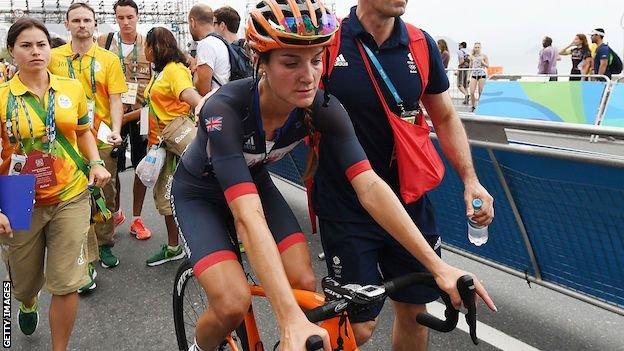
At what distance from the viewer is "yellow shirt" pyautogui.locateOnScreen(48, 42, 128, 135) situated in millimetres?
5082

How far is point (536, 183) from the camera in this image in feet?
11.6

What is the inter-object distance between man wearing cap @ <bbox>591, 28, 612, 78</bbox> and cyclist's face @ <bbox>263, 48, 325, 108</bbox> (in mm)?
13491

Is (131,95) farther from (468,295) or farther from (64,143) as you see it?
(468,295)

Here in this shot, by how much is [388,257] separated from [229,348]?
0.93 meters

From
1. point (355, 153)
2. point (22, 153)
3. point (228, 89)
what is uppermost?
point (228, 89)

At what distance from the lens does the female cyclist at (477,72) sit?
16.5 metres

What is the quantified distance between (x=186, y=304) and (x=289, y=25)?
1.98 metres

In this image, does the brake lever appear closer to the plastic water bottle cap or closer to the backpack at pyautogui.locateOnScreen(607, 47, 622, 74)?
the plastic water bottle cap

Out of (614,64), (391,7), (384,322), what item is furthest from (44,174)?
(614,64)

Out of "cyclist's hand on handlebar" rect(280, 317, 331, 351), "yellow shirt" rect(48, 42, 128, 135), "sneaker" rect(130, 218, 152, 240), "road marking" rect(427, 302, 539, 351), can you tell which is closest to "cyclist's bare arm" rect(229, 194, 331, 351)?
"cyclist's hand on handlebar" rect(280, 317, 331, 351)

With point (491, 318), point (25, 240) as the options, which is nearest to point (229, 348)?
point (25, 240)

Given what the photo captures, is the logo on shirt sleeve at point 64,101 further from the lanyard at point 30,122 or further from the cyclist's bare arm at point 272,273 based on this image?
the cyclist's bare arm at point 272,273

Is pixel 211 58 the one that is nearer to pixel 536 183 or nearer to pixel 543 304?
pixel 536 183

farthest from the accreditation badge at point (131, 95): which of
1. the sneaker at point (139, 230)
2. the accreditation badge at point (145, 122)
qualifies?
the sneaker at point (139, 230)
